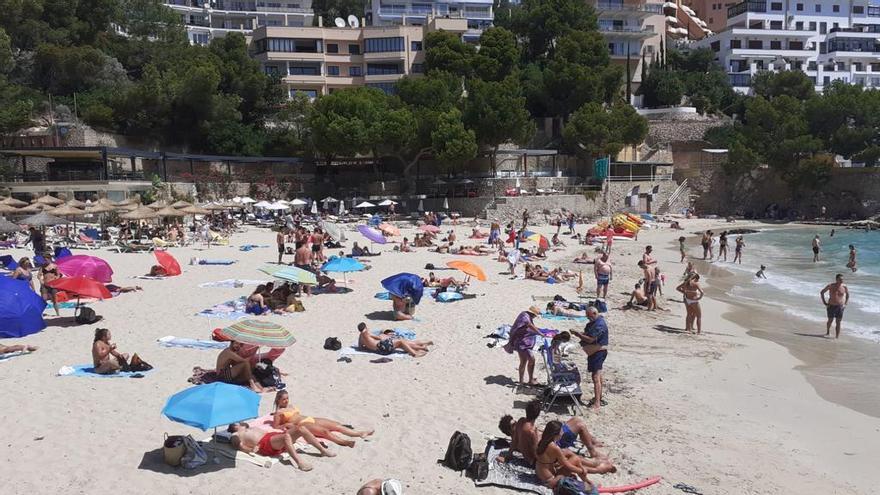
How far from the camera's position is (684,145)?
5466cm

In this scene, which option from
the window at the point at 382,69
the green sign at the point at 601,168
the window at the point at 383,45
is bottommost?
the green sign at the point at 601,168

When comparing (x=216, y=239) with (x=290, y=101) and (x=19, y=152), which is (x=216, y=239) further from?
(x=290, y=101)

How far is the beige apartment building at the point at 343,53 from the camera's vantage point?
58125 mm

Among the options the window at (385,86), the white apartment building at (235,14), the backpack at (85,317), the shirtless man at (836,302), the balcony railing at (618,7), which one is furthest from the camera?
the white apartment building at (235,14)

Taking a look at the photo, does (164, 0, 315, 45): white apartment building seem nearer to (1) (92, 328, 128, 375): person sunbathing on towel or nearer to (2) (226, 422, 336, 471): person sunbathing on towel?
(1) (92, 328, 128, 375): person sunbathing on towel

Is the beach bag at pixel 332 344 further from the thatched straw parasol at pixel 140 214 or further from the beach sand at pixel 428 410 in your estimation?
the thatched straw parasol at pixel 140 214

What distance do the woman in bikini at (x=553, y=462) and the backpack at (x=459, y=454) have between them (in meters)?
0.74

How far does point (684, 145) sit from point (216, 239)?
4034 cm

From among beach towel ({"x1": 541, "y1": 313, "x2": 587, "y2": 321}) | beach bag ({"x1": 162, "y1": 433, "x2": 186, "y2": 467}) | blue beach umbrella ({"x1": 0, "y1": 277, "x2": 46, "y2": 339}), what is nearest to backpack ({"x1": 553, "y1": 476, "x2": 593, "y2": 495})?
beach bag ({"x1": 162, "y1": 433, "x2": 186, "y2": 467})

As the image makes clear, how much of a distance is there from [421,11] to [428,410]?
201 feet

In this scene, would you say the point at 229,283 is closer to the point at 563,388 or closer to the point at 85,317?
the point at 85,317

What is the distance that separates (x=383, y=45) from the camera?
58594 mm

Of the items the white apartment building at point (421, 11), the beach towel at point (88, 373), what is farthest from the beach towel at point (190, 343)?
the white apartment building at point (421, 11)

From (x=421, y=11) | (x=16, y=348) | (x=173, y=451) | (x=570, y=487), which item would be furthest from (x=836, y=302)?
(x=421, y=11)
